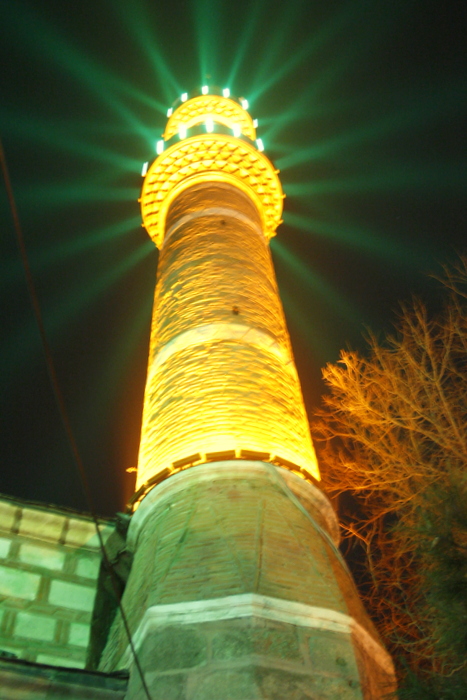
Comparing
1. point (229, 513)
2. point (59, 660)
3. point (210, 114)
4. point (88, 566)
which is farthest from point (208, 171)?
point (59, 660)

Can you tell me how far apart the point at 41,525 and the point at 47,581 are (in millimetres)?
616

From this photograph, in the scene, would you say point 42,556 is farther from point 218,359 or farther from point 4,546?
point 218,359

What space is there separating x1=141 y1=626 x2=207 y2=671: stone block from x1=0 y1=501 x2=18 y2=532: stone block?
9.50 feet

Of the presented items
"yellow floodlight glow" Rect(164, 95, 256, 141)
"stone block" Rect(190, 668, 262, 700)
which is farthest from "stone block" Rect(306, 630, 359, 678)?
"yellow floodlight glow" Rect(164, 95, 256, 141)

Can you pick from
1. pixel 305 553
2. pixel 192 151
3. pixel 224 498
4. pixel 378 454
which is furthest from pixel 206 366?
pixel 192 151

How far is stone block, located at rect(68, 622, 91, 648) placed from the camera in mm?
6250

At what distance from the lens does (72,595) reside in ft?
21.6

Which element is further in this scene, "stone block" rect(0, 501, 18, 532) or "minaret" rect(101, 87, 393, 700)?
"stone block" rect(0, 501, 18, 532)

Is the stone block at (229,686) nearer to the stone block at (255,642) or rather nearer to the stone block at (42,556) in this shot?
the stone block at (255,642)

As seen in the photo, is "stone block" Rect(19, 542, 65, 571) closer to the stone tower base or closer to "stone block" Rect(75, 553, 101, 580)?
"stone block" Rect(75, 553, 101, 580)

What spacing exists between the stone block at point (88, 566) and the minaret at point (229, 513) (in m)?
0.75

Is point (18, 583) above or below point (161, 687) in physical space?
above

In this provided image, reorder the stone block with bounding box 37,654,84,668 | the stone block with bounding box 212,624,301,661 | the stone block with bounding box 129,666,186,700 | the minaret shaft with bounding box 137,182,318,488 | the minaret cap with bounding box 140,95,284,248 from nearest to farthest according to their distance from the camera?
the stone block with bounding box 129,666,186,700
the stone block with bounding box 212,624,301,661
the stone block with bounding box 37,654,84,668
the minaret shaft with bounding box 137,182,318,488
the minaret cap with bounding box 140,95,284,248

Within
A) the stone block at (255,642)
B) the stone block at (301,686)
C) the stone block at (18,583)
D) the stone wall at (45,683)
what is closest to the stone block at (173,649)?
the stone block at (255,642)
